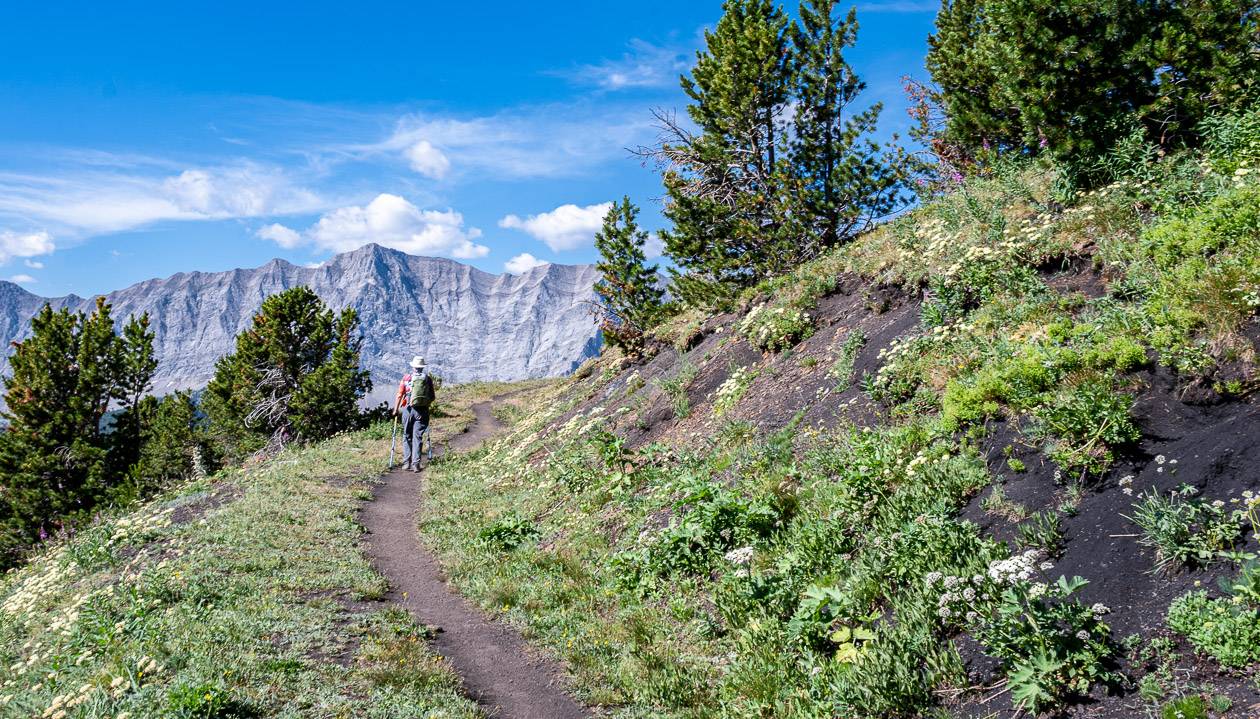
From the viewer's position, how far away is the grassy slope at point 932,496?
14.0ft

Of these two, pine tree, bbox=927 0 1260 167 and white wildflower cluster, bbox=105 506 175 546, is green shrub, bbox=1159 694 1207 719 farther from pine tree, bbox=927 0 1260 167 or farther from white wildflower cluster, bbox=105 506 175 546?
white wildflower cluster, bbox=105 506 175 546

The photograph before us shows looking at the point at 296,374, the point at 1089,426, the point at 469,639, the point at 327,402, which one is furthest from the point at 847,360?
the point at 296,374

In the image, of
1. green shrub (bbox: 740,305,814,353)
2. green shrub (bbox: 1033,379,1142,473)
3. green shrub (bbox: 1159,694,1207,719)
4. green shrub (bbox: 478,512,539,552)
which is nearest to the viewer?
green shrub (bbox: 1159,694,1207,719)

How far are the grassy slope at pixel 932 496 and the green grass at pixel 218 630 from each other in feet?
5.17

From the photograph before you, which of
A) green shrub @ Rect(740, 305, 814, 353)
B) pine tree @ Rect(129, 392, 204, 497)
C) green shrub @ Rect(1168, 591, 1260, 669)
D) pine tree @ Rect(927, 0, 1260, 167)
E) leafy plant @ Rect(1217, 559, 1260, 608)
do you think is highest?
pine tree @ Rect(927, 0, 1260, 167)

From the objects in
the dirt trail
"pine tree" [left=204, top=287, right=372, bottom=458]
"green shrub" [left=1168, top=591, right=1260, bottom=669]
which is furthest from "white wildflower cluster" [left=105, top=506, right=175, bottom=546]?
"pine tree" [left=204, top=287, right=372, bottom=458]

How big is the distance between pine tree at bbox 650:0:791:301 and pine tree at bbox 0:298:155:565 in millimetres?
33609

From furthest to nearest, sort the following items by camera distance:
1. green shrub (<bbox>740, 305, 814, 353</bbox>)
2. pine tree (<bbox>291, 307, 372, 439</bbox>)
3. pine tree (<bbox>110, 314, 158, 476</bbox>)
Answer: pine tree (<bbox>110, 314, 158, 476</bbox>) → pine tree (<bbox>291, 307, 372, 439</bbox>) → green shrub (<bbox>740, 305, 814, 353</bbox>)

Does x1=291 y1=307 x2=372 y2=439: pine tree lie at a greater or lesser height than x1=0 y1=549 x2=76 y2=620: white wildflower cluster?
greater

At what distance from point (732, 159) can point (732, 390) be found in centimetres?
1021

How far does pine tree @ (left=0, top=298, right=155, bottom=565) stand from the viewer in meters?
32.6

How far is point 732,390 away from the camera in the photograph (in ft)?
37.4

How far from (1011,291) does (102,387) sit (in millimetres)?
44199

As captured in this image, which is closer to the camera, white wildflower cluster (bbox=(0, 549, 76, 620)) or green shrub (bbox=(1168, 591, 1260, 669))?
green shrub (bbox=(1168, 591, 1260, 669))
